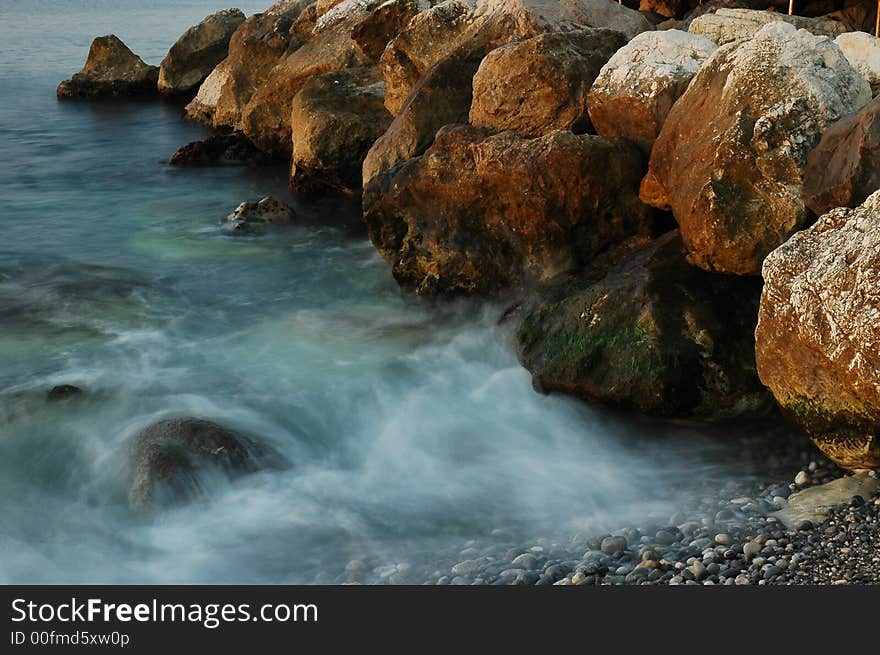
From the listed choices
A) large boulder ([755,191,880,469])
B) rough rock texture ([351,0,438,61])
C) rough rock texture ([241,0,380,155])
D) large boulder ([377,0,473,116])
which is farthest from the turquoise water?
rough rock texture ([241,0,380,155])

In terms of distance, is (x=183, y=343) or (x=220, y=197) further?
(x=220, y=197)

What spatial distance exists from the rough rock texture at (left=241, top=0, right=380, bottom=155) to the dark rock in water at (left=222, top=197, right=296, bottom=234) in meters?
3.35

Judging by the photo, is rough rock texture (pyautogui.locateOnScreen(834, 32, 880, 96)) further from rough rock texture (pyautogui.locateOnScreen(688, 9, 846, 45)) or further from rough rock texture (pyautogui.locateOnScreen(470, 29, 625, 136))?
rough rock texture (pyautogui.locateOnScreen(470, 29, 625, 136))

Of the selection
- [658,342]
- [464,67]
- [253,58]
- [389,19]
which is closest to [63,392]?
[658,342]

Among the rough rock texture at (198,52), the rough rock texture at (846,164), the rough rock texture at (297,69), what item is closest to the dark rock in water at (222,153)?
the rough rock texture at (297,69)

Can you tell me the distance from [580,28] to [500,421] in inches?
209

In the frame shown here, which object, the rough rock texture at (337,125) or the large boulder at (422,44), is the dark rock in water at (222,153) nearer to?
the rough rock texture at (337,125)

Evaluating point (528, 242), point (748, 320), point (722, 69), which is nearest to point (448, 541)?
point (748, 320)

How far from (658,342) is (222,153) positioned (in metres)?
12.9

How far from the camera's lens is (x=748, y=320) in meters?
8.18

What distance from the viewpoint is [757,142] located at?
26.2ft

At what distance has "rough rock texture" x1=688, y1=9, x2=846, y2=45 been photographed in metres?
10.8

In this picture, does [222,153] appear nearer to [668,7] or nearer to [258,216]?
[258,216]

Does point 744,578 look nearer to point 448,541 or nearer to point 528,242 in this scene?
point 448,541
